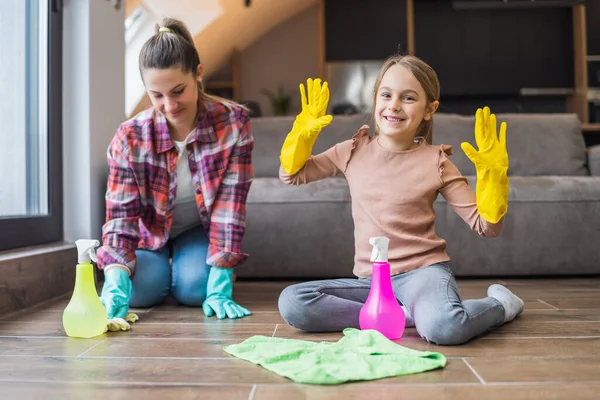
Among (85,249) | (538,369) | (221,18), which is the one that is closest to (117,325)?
(85,249)

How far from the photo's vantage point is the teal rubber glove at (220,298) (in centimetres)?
163

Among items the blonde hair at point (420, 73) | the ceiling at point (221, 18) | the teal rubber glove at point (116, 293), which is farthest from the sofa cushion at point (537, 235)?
the ceiling at point (221, 18)

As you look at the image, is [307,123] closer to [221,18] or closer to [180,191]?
[180,191]

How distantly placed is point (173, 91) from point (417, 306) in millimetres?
848

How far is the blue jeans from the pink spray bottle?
0.65 metres

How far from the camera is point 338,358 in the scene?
1.12 m

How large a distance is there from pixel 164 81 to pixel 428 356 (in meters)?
0.97

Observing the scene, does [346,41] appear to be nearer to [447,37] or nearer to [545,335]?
[447,37]

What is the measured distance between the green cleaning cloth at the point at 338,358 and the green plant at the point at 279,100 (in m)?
4.92

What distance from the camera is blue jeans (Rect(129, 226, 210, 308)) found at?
1.79 m

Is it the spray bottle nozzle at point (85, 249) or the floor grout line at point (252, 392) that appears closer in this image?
the floor grout line at point (252, 392)

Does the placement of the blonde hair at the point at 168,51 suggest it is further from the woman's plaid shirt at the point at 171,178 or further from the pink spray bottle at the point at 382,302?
the pink spray bottle at the point at 382,302

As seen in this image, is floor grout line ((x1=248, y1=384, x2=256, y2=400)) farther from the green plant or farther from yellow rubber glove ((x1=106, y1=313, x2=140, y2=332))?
the green plant

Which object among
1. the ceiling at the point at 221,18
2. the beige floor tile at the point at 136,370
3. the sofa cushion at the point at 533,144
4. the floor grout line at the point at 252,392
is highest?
A: the ceiling at the point at 221,18
